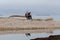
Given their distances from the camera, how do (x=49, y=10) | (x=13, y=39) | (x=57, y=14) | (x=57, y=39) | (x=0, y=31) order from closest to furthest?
1. (x=0, y=31)
2. (x=57, y=39)
3. (x=13, y=39)
4. (x=49, y=10)
5. (x=57, y=14)

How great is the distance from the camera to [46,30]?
4.30 m

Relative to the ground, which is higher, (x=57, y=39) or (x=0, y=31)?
(x=0, y=31)

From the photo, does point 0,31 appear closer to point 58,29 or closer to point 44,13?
point 58,29

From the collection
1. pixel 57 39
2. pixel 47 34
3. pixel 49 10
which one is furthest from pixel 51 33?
pixel 49 10

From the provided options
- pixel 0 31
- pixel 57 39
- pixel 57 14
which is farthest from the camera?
pixel 57 14

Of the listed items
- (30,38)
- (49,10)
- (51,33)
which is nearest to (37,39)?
(30,38)

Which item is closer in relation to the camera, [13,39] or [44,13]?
[13,39]

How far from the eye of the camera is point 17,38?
4402 mm

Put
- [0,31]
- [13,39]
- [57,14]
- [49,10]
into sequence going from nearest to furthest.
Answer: [0,31] → [13,39] → [49,10] → [57,14]

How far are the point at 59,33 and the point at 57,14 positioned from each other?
14.1 ft

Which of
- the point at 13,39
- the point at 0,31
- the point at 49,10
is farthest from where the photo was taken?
the point at 49,10

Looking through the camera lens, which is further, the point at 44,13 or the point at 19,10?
the point at 19,10

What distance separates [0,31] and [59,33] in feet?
3.88

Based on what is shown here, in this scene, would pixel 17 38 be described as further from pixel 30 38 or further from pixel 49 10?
pixel 49 10
